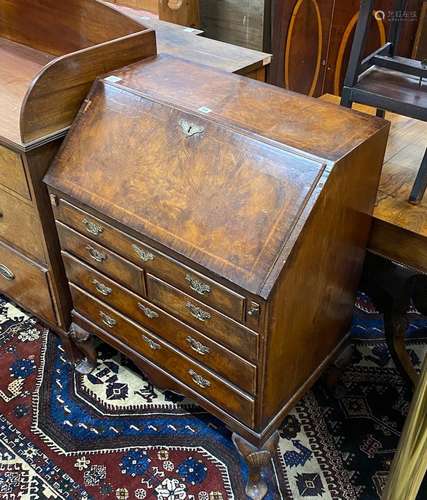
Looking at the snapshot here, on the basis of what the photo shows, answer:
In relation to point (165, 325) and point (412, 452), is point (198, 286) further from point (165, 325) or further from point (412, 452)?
point (412, 452)

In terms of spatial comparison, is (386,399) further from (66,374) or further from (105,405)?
(66,374)

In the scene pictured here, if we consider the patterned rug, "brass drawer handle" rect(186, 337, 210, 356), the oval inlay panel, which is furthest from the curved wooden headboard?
the oval inlay panel

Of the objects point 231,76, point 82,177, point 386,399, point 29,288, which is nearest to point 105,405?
point 29,288

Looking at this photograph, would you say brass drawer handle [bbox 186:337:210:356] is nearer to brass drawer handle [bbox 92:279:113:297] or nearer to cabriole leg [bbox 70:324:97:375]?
brass drawer handle [bbox 92:279:113:297]

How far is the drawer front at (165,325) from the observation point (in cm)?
130

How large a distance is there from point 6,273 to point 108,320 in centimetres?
51

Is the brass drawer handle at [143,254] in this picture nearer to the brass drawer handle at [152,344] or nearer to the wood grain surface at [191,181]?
the wood grain surface at [191,181]

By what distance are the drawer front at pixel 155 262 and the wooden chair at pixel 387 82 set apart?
613mm

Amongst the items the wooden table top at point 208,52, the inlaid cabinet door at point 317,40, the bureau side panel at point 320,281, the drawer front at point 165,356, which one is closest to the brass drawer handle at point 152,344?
the drawer front at point 165,356

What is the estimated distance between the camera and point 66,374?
190cm

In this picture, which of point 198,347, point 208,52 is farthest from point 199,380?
point 208,52

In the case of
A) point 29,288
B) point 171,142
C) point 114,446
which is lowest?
point 114,446

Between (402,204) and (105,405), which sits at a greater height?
(402,204)

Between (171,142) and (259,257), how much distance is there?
0.38 meters
